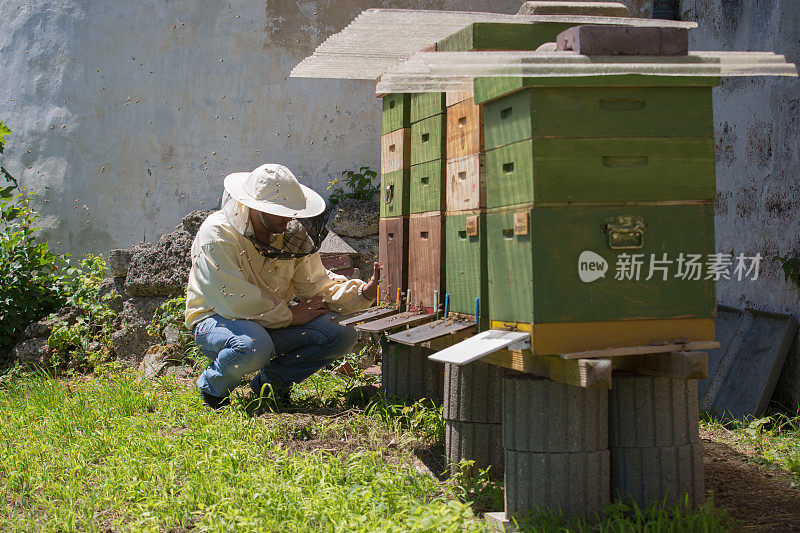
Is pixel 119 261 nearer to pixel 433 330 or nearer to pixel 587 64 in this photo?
pixel 433 330

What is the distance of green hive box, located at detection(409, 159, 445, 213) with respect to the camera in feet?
11.1

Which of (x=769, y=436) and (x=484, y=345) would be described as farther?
(x=769, y=436)

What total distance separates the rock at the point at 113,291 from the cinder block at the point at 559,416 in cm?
419

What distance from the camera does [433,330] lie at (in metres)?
3.12

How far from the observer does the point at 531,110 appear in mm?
2500

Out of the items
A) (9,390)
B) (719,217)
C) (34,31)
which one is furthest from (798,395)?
(34,31)

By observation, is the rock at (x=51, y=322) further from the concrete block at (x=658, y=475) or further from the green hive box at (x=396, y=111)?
the concrete block at (x=658, y=475)

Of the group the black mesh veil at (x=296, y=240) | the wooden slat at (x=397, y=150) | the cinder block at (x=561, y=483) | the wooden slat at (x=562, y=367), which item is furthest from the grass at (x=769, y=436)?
the black mesh veil at (x=296, y=240)

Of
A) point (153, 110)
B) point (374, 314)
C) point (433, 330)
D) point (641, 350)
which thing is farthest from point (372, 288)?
point (153, 110)

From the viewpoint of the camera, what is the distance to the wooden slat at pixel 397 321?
340 centimetres

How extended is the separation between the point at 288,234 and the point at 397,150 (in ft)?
2.50

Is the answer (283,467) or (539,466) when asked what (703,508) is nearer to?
(539,466)

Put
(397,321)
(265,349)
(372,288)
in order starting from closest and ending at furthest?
(397,321) < (265,349) < (372,288)

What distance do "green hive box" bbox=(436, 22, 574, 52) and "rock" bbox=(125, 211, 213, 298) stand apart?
3397 millimetres
